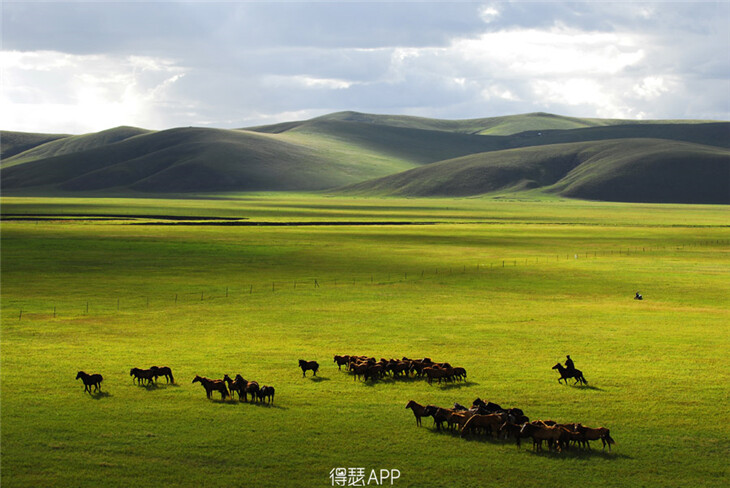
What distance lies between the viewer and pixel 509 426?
21.3m

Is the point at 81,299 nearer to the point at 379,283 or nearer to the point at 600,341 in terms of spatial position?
the point at 379,283

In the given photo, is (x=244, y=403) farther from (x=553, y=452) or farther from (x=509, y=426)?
(x=553, y=452)

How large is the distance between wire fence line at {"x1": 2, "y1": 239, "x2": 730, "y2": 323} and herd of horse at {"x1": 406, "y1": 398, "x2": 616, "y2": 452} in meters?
30.4

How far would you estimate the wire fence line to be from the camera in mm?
45844

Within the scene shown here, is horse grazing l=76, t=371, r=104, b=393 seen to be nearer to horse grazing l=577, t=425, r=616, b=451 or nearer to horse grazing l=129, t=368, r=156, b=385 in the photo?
horse grazing l=129, t=368, r=156, b=385

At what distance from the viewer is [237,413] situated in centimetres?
2391

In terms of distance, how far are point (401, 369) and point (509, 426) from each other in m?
7.81

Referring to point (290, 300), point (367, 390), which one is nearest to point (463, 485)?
point (367, 390)

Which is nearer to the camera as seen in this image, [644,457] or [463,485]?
[463,485]

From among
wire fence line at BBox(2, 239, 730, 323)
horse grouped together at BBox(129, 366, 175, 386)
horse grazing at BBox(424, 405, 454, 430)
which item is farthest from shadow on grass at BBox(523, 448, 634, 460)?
wire fence line at BBox(2, 239, 730, 323)

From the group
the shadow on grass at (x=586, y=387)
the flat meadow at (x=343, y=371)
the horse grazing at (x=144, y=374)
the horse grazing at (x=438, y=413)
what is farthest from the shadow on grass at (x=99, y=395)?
the shadow on grass at (x=586, y=387)

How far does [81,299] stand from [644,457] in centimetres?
4252

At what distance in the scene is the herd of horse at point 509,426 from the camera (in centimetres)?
2058

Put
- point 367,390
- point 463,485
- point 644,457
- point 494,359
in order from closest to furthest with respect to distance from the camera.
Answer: point 463,485 < point 644,457 < point 367,390 < point 494,359
